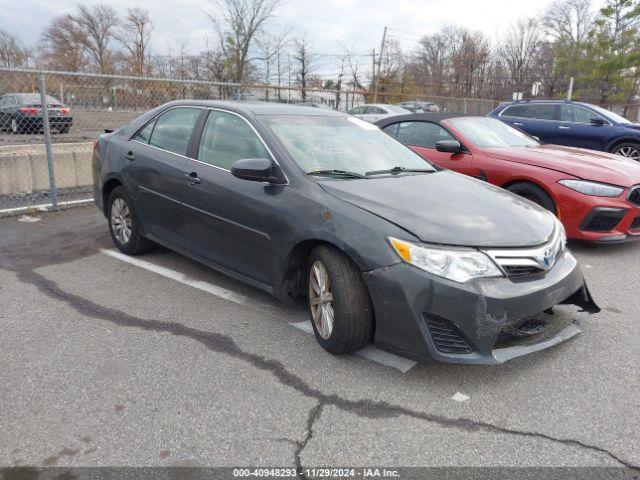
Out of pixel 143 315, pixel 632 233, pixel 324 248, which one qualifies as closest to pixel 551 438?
pixel 324 248

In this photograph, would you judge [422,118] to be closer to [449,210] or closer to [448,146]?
[448,146]

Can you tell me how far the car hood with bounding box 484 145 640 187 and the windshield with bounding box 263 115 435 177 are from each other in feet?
7.12

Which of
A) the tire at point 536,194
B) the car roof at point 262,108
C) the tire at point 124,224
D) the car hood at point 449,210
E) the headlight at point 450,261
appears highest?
the car roof at point 262,108

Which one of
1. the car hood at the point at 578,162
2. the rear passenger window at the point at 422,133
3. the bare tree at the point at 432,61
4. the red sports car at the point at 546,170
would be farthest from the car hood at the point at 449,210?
the bare tree at the point at 432,61

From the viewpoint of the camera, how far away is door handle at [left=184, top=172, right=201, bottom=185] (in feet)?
13.4

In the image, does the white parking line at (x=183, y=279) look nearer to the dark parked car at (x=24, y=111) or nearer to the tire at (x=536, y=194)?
the dark parked car at (x=24, y=111)

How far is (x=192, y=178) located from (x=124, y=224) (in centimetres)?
146

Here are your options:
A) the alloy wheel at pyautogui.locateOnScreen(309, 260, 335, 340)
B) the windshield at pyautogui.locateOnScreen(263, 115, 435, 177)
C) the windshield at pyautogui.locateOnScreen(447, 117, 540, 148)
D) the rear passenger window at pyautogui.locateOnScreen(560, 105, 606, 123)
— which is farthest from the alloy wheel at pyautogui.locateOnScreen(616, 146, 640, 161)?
the alloy wheel at pyautogui.locateOnScreen(309, 260, 335, 340)

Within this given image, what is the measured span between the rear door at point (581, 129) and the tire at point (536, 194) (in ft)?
21.4

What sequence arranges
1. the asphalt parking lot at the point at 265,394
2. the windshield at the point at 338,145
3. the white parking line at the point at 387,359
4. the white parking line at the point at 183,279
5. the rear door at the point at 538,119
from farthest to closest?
1. the rear door at the point at 538,119
2. the white parking line at the point at 183,279
3. the windshield at the point at 338,145
4. the white parking line at the point at 387,359
5. the asphalt parking lot at the point at 265,394

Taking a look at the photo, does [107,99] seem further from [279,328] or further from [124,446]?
[124,446]

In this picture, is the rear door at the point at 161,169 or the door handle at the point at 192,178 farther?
the rear door at the point at 161,169

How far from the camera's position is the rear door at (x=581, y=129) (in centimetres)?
1107

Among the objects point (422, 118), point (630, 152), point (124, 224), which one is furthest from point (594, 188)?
point (630, 152)
